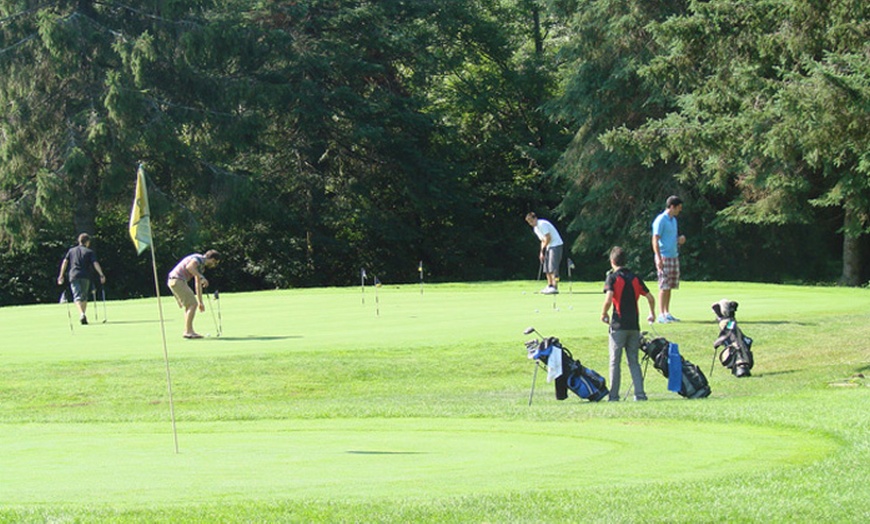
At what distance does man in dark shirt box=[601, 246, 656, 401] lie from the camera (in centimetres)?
1544

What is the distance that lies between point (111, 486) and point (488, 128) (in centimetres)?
4739

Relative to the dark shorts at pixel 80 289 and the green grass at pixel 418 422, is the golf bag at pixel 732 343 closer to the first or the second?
the green grass at pixel 418 422

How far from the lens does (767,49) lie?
109 ft

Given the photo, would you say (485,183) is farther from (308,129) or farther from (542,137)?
(308,129)

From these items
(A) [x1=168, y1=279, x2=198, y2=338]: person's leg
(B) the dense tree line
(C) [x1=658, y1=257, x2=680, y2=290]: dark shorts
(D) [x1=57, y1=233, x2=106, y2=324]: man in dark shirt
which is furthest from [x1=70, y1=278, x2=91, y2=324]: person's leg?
(B) the dense tree line

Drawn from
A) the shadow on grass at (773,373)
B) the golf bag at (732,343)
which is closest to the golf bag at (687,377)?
the golf bag at (732,343)

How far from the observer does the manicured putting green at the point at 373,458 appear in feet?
28.5

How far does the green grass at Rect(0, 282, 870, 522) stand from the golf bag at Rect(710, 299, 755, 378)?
0.84ft

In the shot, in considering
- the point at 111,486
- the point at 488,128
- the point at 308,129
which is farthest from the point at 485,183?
the point at 111,486

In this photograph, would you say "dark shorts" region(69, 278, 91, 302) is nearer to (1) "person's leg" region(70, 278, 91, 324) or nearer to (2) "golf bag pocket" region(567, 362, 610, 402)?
(1) "person's leg" region(70, 278, 91, 324)

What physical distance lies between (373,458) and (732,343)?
954cm

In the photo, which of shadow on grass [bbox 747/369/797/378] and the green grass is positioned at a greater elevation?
the green grass

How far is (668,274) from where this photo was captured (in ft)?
68.8

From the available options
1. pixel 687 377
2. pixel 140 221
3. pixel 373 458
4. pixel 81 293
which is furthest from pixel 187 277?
pixel 373 458
